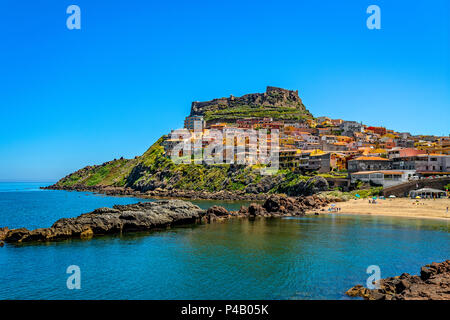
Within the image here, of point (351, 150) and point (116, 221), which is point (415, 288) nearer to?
point (116, 221)

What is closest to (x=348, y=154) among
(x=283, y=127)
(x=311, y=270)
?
(x=283, y=127)

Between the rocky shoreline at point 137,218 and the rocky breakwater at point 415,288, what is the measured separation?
29.2 m

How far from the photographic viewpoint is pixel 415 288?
1608 centimetres

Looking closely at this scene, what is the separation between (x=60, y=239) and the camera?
34.3 metres

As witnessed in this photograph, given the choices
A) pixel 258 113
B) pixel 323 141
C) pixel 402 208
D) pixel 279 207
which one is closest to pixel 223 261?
pixel 279 207

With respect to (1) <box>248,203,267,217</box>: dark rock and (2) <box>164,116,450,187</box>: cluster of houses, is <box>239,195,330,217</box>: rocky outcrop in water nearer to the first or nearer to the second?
(1) <box>248,203,267,217</box>: dark rock

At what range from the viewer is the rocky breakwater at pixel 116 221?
112ft

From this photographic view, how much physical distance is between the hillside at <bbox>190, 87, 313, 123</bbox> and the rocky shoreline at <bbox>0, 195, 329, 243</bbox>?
340ft

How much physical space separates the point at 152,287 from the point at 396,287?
1418 centimetres

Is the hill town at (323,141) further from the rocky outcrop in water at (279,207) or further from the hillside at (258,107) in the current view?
the rocky outcrop in water at (279,207)

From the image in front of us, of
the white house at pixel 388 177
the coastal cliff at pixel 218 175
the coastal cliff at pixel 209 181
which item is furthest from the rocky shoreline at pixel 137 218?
the coastal cliff at pixel 218 175

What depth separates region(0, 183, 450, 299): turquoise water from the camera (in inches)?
777

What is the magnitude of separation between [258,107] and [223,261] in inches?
6228

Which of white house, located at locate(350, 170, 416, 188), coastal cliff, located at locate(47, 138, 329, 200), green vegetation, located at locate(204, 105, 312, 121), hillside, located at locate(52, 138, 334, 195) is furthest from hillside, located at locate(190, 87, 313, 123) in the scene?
white house, located at locate(350, 170, 416, 188)
